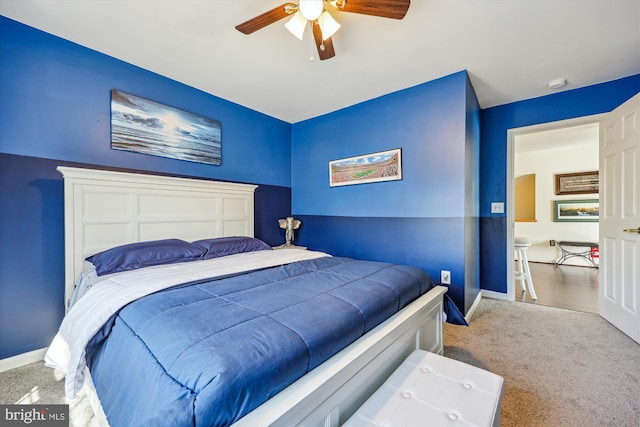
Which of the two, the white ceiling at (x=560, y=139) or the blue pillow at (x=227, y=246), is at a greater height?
the white ceiling at (x=560, y=139)

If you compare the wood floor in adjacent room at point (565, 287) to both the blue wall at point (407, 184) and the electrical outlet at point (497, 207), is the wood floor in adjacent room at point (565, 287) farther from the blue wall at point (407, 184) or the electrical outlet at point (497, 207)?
the electrical outlet at point (497, 207)

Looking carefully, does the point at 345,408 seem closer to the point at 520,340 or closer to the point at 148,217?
the point at 520,340

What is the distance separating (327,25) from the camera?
1601mm

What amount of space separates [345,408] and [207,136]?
2.86 meters

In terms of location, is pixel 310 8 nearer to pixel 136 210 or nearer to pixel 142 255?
pixel 142 255

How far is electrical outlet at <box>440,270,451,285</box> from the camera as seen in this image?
8.45ft

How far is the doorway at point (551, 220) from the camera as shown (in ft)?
10.7

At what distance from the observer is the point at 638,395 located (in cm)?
154

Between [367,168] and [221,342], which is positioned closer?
[221,342]

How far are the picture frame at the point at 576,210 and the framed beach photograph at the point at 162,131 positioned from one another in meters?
6.62

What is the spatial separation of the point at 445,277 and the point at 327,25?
2.39 metres

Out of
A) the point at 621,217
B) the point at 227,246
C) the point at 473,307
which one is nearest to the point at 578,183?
the point at 621,217

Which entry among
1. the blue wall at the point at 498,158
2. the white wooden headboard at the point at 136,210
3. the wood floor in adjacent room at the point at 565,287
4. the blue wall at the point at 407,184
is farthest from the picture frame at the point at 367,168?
the wood floor in adjacent room at the point at 565,287

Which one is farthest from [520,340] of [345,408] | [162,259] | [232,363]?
[162,259]
